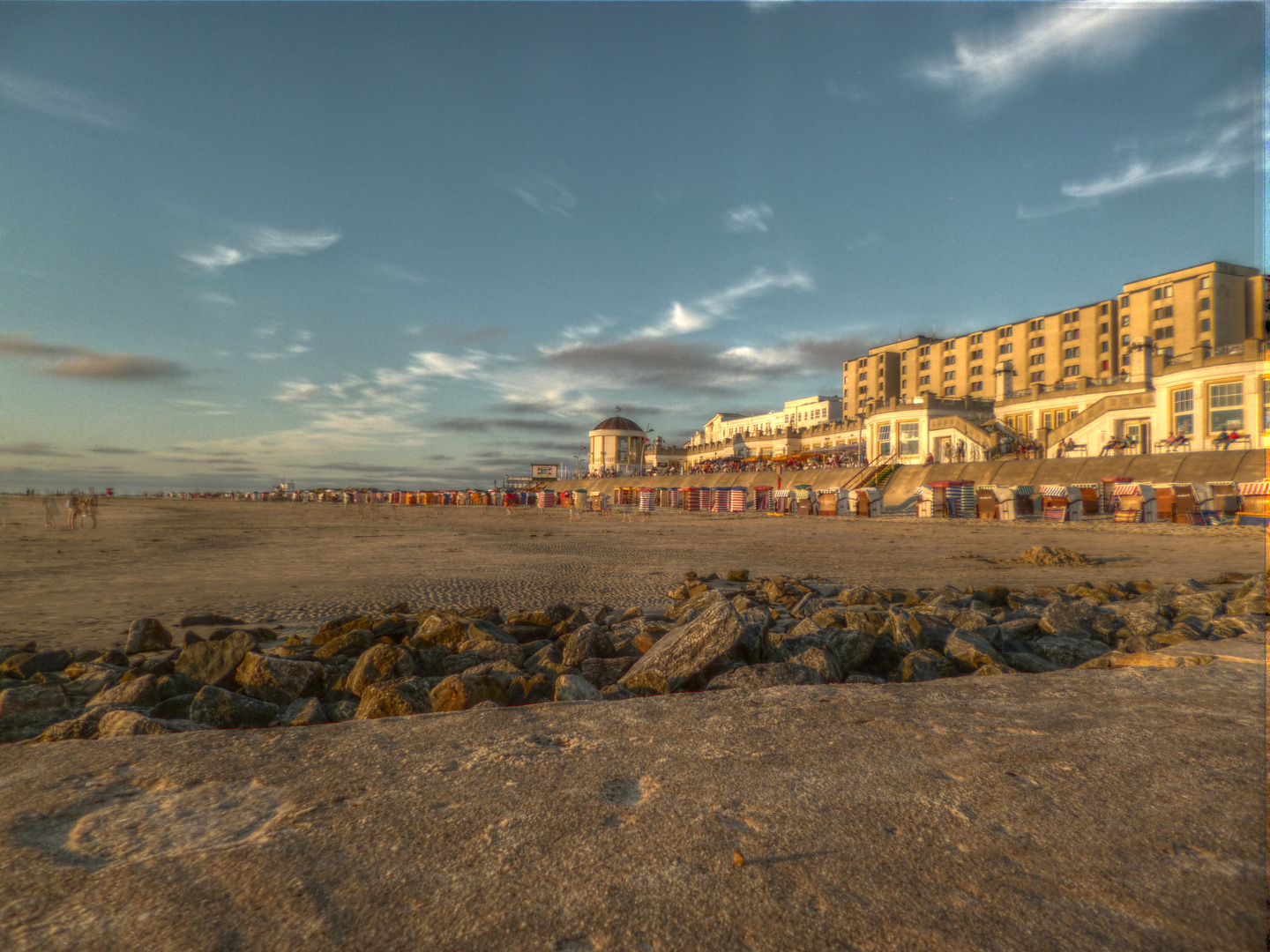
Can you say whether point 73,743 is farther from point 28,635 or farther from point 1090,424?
point 1090,424

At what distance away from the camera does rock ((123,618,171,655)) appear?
6.02 meters

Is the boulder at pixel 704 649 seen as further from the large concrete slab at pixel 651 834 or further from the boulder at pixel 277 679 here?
the boulder at pixel 277 679

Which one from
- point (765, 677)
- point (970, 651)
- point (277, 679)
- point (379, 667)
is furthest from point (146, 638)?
point (970, 651)

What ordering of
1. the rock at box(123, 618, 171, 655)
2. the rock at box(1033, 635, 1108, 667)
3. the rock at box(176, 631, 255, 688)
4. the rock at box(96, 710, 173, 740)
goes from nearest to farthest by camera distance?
the rock at box(96, 710, 173, 740) → the rock at box(176, 631, 255, 688) → the rock at box(1033, 635, 1108, 667) → the rock at box(123, 618, 171, 655)

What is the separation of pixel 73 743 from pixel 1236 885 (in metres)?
4.21

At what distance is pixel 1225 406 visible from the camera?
34344 mm

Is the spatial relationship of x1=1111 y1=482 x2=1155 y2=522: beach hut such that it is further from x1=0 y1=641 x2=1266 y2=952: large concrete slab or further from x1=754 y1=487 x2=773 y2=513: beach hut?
x1=0 y1=641 x2=1266 y2=952: large concrete slab

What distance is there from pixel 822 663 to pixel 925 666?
0.85m

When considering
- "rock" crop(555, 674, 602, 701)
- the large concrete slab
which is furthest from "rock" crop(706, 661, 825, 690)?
the large concrete slab

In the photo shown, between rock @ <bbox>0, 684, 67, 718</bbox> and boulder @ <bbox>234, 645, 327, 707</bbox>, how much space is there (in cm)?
103

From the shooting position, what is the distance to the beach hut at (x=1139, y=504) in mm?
24922

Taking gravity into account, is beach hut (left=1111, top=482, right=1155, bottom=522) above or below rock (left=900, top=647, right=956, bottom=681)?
above

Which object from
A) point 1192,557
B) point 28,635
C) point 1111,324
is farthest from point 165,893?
point 1111,324

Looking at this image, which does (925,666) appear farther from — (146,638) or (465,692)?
(146,638)
